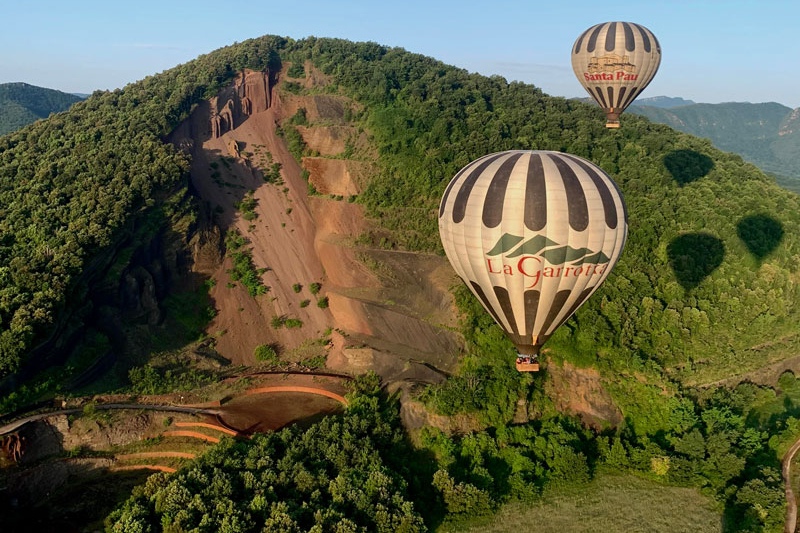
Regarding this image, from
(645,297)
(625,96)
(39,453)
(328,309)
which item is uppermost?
(625,96)

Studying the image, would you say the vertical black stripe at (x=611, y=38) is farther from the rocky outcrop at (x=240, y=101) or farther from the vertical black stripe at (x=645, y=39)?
the rocky outcrop at (x=240, y=101)

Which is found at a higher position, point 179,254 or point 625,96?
A: point 625,96

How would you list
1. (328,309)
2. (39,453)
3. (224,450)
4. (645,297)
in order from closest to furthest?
(224,450) → (39,453) → (645,297) → (328,309)

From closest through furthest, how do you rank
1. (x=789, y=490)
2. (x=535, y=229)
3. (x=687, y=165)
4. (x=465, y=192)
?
(x=535, y=229) < (x=465, y=192) < (x=789, y=490) < (x=687, y=165)

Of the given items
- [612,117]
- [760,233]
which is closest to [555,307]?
[612,117]

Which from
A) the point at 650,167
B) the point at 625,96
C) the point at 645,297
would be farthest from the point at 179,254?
the point at 650,167

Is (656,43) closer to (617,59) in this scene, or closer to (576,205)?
(617,59)

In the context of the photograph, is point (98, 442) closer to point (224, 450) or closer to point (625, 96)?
point (224, 450)
